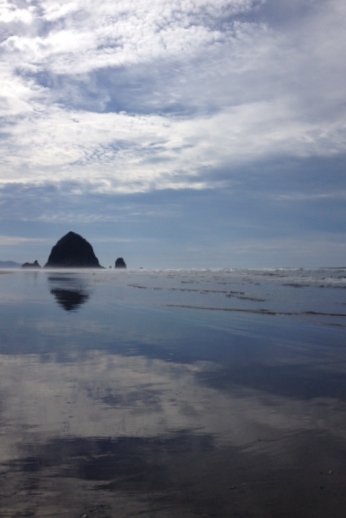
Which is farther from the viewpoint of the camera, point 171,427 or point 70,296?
point 70,296

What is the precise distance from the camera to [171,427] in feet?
21.2

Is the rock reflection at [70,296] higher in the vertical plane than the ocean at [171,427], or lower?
higher

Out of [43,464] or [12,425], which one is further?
[12,425]

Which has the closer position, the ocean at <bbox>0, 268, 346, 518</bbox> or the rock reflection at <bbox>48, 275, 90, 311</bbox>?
the ocean at <bbox>0, 268, 346, 518</bbox>

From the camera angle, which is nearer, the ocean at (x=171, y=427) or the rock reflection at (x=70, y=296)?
the ocean at (x=171, y=427)

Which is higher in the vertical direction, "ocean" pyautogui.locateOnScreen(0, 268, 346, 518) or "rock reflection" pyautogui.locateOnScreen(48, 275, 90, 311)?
"rock reflection" pyautogui.locateOnScreen(48, 275, 90, 311)

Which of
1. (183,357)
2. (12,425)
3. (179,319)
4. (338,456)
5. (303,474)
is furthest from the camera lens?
(179,319)

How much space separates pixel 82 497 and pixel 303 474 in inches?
96.6

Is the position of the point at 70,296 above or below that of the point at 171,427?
above

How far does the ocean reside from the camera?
14.7ft

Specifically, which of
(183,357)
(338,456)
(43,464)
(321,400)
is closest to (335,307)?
(183,357)

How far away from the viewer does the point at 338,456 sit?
547 centimetres

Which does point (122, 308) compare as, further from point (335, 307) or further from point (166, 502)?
point (166, 502)

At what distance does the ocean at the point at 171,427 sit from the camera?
4.49 meters
